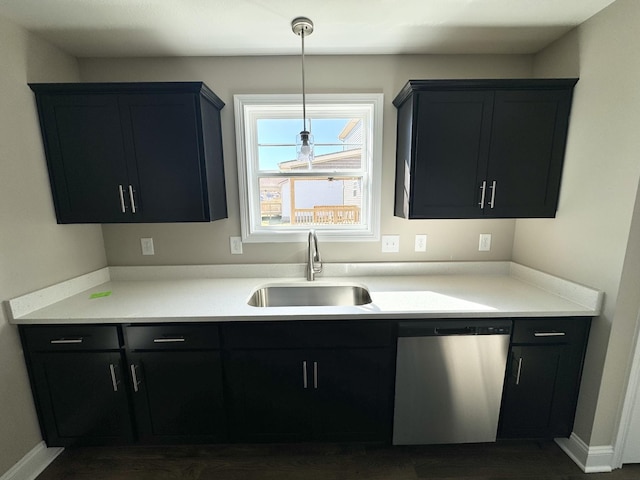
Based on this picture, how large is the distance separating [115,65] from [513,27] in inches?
105

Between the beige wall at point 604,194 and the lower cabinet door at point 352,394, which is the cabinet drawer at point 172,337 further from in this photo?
the beige wall at point 604,194

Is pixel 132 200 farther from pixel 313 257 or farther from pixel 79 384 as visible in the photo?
pixel 313 257

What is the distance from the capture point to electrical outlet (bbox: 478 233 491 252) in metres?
2.04

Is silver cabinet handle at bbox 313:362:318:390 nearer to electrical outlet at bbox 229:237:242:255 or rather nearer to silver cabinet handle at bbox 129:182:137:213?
electrical outlet at bbox 229:237:242:255

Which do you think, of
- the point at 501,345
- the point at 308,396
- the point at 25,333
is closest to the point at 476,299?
the point at 501,345

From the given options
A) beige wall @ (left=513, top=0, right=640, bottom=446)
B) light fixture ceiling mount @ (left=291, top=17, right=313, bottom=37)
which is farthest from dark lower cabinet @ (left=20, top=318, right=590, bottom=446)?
light fixture ceiling mount @ (left=291, top=17, right=313, bottom=37)

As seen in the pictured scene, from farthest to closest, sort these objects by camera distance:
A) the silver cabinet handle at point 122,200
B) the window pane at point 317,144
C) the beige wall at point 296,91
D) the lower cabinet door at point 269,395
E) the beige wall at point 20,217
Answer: the window pane at point 317,144, the beige wall at point 296,91, the silver cabinet handle at point 122,200, the lower cabinet door at point 269,395, the beige wall at point 20,217

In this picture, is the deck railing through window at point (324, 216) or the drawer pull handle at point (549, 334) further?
the deck railing through window at point (324, 216)

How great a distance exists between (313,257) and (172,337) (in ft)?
3.43

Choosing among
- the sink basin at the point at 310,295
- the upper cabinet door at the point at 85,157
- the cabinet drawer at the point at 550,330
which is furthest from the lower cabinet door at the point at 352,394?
the upper cabinet door at the point at 85,157

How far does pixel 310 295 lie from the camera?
200 centimetres

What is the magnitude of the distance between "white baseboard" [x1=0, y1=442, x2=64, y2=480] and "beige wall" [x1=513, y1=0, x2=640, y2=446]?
10.4 ft

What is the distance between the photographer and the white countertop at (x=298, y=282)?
143cm

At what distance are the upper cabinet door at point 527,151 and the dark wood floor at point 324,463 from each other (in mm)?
1506
